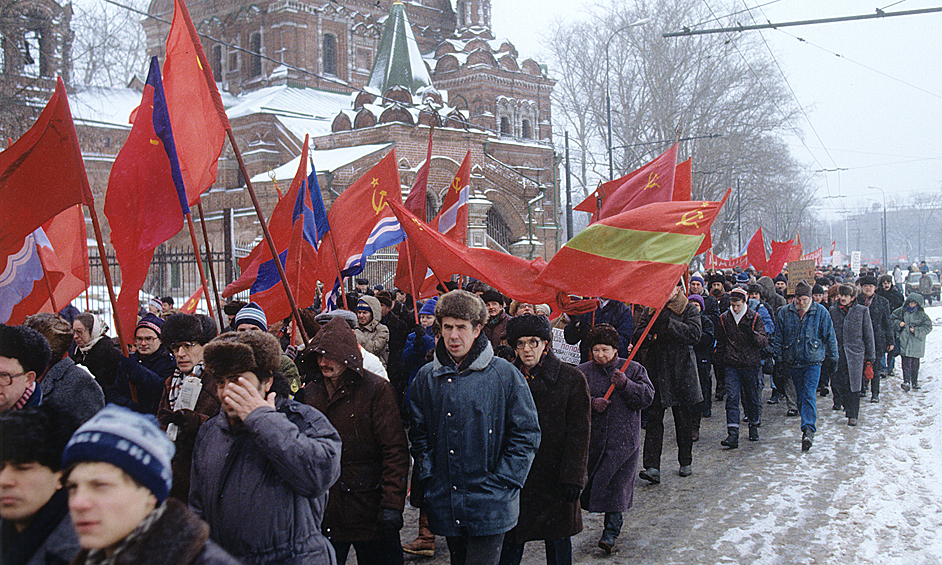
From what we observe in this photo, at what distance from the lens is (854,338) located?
9.88 m

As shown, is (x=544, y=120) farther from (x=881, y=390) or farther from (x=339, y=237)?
(x=339, y=237)

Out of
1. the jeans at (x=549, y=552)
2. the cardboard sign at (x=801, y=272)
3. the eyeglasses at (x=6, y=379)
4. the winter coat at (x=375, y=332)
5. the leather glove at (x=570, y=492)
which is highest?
the cardboard sign at (x=801, y=272)

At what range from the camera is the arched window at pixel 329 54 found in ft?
133

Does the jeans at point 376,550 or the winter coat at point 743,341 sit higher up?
the winter coat at point 743,341

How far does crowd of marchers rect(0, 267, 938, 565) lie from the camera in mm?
1767

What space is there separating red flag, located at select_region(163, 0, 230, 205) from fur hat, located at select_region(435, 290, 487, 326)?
204cm

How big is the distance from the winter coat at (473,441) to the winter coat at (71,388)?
150 cm

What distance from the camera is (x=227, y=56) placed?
40.4 meters

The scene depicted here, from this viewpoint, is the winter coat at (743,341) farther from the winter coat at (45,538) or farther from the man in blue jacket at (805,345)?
the winter coat at (45,538)

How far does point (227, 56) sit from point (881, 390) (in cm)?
3620

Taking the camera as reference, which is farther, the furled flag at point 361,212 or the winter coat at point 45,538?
the furled flag at point 361,212

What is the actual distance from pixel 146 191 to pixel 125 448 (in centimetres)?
340

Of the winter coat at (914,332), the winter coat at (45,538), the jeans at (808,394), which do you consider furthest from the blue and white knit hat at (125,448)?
the winter coat at (914,332)

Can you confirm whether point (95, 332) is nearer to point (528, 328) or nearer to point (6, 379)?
point (6, 379)
